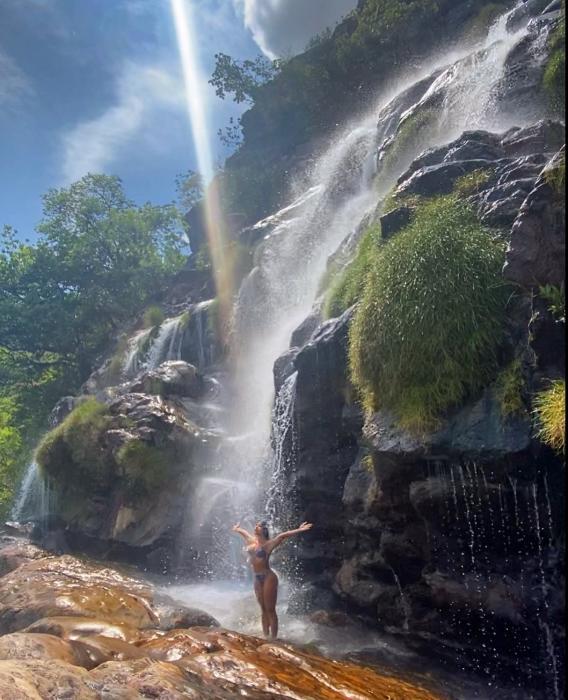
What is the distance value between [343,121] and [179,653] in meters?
33.3

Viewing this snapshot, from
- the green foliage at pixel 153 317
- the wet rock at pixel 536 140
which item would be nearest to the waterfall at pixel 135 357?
the green foliage at pixel 153 317

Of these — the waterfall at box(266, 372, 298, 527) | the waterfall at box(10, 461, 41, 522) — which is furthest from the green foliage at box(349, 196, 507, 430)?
the waterfall at box(10, 461, 41, 522)

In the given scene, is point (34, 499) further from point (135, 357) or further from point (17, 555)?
point (135, 357)

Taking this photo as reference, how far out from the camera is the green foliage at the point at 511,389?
21.7 feet

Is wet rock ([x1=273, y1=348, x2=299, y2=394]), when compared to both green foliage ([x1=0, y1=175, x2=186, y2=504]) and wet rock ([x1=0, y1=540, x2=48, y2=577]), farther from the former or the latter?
green foliage ([x1=0, y1=175, x2=186, y2=504])

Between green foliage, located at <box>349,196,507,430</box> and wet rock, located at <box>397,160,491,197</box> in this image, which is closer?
green foliage, located at <box>349,196,507,430</box>

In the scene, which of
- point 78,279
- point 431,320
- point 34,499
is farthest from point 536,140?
point 78,279

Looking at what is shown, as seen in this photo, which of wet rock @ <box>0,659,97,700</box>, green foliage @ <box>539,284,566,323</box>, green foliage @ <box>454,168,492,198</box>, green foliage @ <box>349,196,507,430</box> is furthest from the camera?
green foliage @ <box>454,168,492,198</box>

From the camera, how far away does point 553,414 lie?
593 centimetres

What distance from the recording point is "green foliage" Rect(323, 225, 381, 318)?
37.3 ft

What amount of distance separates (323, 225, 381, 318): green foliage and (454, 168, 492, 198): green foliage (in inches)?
77.4

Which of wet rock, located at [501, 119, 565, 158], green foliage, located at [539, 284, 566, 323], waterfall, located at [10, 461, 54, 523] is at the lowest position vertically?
waterfall, located at [10, 461, 54, 523]

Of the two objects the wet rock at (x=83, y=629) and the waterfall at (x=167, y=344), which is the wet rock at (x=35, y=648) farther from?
the waterfall at (x=167, y=344)

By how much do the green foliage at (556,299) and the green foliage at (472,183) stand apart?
365 cm
